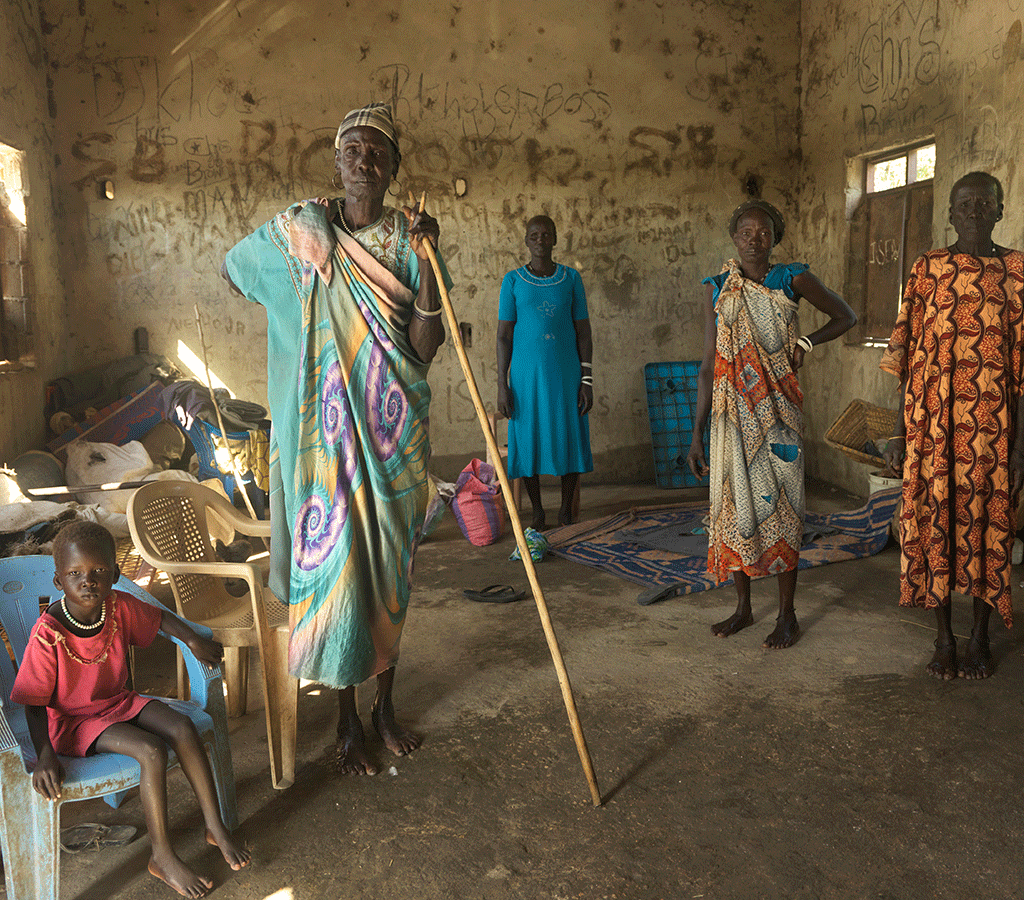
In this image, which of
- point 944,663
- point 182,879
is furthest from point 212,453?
point 944,663

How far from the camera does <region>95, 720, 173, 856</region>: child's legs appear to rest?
2141 millimetres

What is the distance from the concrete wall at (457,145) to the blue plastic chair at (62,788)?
5067 mm

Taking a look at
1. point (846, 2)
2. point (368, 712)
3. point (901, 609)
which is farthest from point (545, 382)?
point (846, 2)

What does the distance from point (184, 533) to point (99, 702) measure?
935 millimetres

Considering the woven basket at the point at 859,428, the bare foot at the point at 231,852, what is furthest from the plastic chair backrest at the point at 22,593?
the woven basket at the point at 859,428

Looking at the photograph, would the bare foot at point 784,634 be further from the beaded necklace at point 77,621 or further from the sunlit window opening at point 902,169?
the sunlit window opening at point 902,169

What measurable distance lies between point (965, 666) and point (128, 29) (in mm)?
7204

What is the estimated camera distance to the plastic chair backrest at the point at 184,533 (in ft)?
9.39

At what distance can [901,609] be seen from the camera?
13.9 ft

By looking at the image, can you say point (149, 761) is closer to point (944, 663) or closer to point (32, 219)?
point (944, 663)

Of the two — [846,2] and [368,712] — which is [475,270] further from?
[368,712]

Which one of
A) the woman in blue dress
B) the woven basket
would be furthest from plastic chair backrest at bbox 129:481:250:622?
the woven basket

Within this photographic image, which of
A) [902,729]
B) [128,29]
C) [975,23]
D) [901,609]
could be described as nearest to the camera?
[902,729]

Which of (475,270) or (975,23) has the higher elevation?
(975,23)
